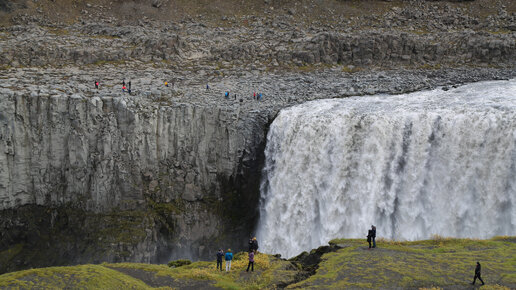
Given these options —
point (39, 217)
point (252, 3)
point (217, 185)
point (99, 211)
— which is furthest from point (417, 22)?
point (39, 217)

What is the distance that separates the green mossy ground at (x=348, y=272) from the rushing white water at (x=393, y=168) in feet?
21.1

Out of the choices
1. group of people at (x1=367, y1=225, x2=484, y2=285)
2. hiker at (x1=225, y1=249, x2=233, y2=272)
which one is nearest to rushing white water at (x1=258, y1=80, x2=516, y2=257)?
group of people at (x1=367, y1=225, x2=484, y2=285)

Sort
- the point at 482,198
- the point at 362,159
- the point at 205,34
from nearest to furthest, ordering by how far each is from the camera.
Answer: the point at 482,198 < the point at 362,159 < the point at 205,34

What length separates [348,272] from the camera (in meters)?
25.4

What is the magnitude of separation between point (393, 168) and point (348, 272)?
16.5m

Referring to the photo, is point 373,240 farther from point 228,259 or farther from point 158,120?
point 158,120

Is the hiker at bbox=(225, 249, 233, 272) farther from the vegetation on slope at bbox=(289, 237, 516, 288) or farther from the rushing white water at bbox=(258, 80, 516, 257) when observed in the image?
the rushing white water at bbox=(258, 80, 516, 257)

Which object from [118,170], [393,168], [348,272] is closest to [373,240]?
[348,272]

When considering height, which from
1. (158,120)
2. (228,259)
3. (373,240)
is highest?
(158,120)

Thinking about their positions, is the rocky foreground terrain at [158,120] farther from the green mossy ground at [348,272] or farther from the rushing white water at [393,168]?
the green mossy ground at [348,272]

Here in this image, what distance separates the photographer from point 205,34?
6788 cm

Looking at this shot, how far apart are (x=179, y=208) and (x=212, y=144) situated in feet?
24.9

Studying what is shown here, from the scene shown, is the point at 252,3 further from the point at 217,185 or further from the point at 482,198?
the point at 482,198

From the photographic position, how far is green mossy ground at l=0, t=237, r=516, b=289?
931 inches
